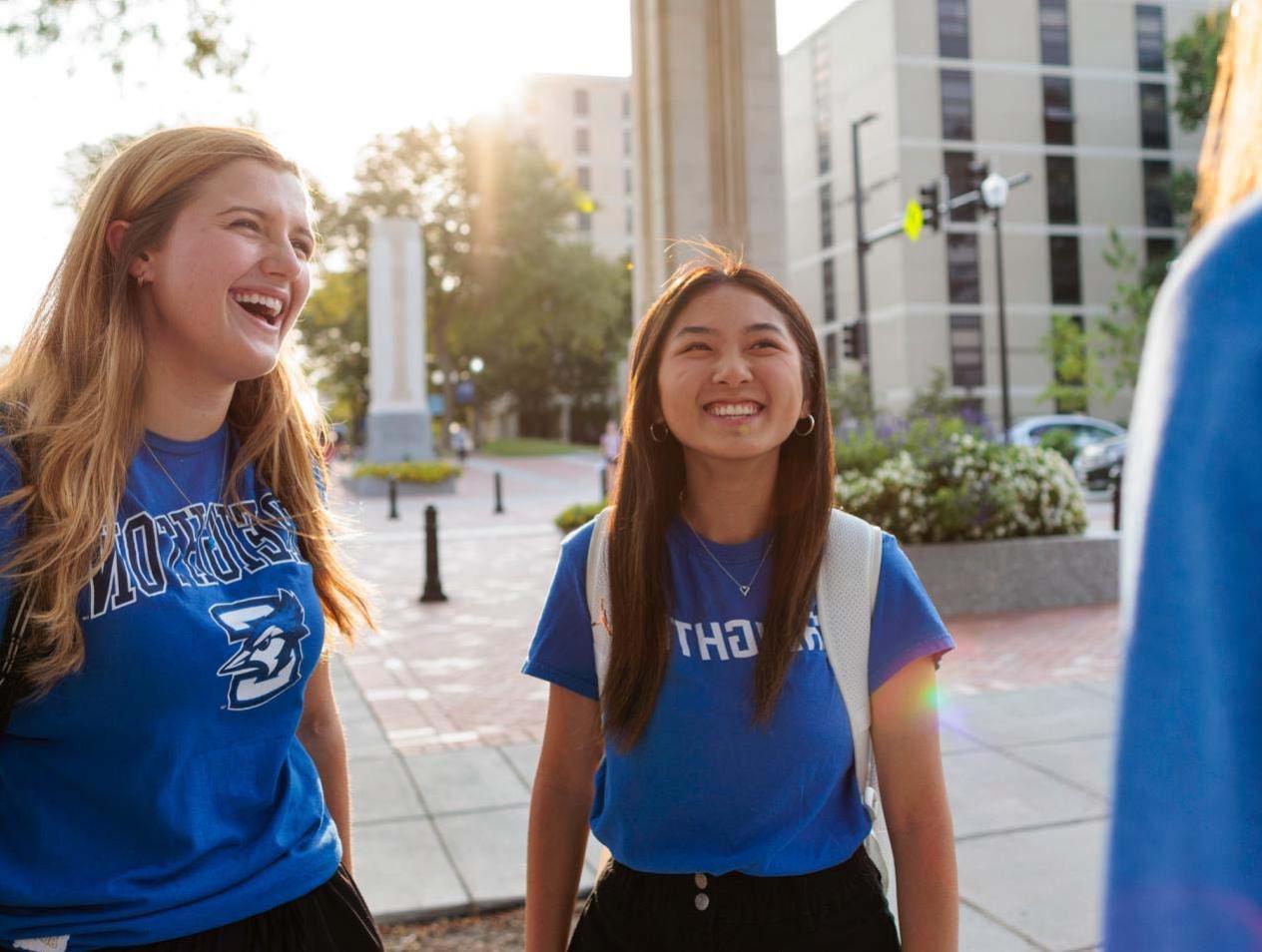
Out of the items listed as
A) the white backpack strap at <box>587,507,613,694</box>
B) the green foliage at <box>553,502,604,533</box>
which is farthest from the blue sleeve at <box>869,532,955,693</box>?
the green foliage at <box>553,502,604,533</box>

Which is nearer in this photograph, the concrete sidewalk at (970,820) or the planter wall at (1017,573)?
the concrete sidewalk at (970,820)

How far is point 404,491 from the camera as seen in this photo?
102 ft

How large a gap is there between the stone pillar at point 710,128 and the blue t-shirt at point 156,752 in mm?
7223

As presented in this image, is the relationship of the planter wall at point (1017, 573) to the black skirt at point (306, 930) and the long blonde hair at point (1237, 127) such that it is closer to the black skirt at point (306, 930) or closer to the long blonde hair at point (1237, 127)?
the black skirt at point (306, 930)

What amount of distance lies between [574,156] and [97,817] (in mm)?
82505

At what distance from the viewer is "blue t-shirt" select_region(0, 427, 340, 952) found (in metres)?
1.69

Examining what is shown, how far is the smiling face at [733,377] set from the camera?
2004 millimetres

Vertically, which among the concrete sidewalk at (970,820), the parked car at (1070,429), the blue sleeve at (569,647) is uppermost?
the parked car at (1070,429)

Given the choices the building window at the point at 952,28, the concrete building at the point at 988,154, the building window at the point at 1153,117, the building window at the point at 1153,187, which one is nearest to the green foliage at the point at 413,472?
the concrete building at the point at 988,154

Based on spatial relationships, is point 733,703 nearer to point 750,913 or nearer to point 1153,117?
point 750,913

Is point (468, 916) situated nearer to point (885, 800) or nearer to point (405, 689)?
point (885, 800)

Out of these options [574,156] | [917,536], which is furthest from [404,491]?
[574,156]

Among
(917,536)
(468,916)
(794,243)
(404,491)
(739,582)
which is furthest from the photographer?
(794,243)

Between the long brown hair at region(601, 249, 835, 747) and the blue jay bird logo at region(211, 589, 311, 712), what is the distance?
21.0 inches
